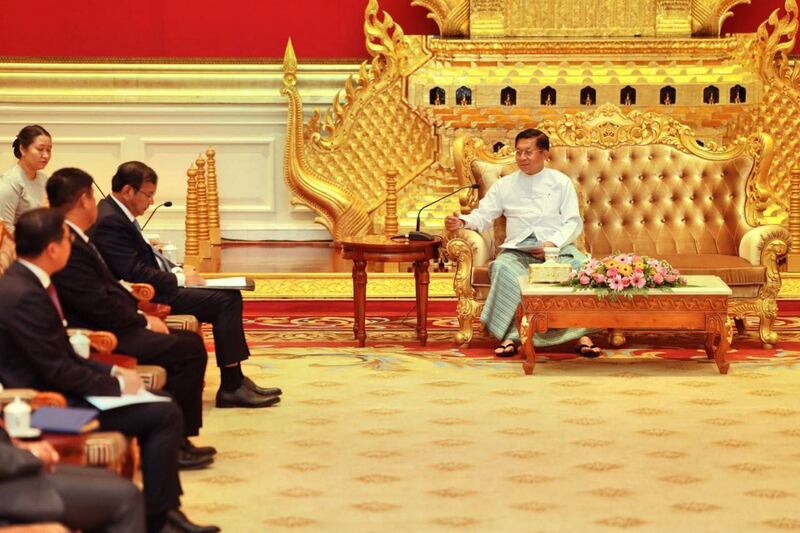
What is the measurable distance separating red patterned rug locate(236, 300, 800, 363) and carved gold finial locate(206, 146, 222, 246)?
2.56m

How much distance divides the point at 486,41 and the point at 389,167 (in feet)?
4.60

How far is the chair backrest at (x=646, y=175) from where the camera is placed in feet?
29.8

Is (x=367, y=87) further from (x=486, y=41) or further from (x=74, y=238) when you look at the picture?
(x=74, y=238)

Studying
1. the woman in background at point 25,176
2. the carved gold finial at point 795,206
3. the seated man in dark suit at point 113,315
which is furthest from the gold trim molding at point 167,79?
the seated man in dark suit at point 113,315

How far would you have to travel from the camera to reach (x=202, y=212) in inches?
450

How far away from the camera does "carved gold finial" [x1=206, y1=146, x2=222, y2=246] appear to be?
12.0 m

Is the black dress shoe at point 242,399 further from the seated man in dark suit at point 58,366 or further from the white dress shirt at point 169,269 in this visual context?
the seated man in dark suit at point 58,366

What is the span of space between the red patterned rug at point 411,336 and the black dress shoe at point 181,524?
344 cm

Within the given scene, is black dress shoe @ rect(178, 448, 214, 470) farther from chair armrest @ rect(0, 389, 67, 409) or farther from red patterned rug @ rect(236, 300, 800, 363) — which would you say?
red patterned rug @ rect(236, 300, 800, 363)

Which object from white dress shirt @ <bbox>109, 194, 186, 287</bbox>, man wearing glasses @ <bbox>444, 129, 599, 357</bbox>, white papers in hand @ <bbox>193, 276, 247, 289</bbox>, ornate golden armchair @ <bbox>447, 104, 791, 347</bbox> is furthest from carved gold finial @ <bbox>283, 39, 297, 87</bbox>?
white papers in hand @ <bbox>193, 276, 247, 289</bbox>

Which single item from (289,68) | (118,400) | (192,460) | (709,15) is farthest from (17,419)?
(709,15)

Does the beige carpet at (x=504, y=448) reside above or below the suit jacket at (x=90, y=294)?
below

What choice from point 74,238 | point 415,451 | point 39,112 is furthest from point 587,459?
point 39,112

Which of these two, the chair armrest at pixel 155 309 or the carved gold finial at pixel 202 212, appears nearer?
the chair armrest at pixel 155 309
